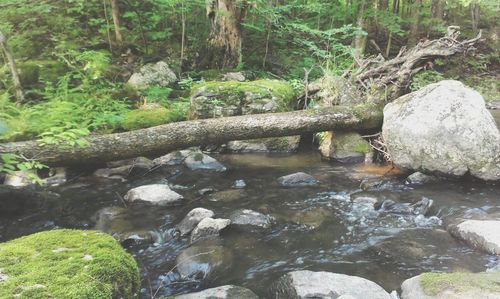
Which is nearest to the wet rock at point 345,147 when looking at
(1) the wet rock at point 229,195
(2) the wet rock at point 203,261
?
→ (1) the wet rock at point 229,195

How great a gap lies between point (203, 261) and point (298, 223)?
1655 mm

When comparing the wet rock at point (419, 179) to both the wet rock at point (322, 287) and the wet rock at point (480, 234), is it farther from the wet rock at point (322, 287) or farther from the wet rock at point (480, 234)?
the wet rock at point (322, 287)

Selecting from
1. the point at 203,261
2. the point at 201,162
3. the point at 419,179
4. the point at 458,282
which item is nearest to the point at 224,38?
the point at 201,162

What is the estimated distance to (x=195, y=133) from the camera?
725 cm

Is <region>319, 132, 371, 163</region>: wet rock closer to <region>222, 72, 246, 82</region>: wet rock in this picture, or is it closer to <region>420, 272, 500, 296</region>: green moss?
<region>222, 72, 246, 82</region>: wet rock

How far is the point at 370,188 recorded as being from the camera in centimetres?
646

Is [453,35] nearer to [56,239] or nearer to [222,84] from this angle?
[222,84]

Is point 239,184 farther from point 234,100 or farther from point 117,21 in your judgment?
point 117,21

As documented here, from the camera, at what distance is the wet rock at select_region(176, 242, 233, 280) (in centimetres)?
412

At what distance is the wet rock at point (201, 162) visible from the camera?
7946 mm

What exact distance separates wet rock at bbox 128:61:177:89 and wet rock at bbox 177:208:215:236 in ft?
22.2

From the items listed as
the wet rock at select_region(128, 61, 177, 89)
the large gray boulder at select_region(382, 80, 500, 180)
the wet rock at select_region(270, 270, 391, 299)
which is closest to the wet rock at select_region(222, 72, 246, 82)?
the wet rock at select_region(128, 61, 177, 89)

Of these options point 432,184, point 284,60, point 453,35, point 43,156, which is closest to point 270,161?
point 432,184

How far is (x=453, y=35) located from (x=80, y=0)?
10.6m
